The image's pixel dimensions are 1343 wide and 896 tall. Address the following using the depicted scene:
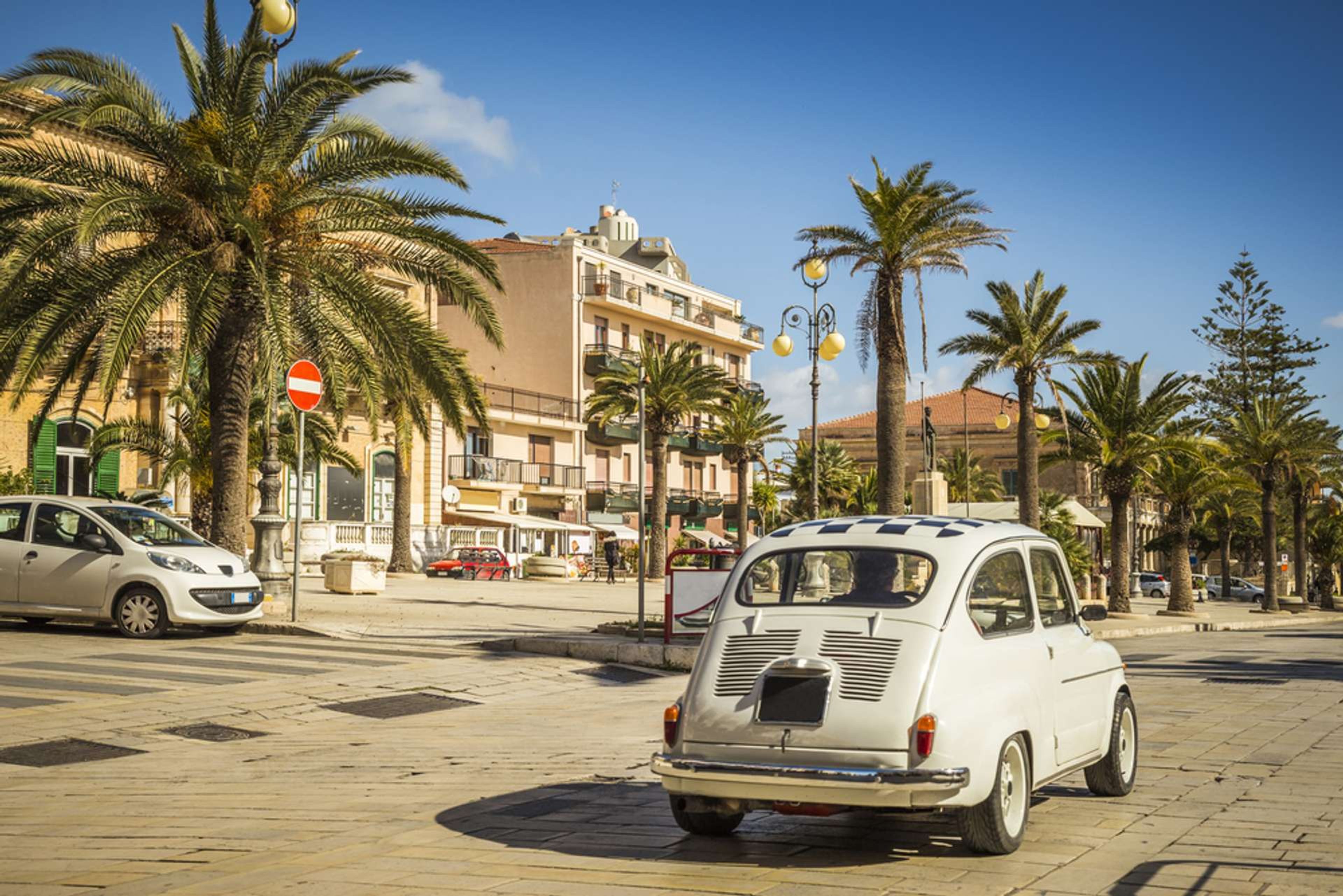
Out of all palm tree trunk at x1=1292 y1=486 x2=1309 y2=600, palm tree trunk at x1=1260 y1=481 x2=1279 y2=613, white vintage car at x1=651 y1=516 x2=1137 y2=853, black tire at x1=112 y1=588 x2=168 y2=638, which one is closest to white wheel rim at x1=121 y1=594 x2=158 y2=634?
black tire at x1=112 y1=588 x2=168 y2=638

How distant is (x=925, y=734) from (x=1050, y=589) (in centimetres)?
208

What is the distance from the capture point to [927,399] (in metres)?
105

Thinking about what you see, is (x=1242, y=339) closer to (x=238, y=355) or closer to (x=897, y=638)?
(x=238, y=355)

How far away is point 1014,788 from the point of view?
22.3 ft

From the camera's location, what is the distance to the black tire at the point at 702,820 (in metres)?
7.04

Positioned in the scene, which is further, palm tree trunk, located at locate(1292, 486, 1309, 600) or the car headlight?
palm tree trunk, located at locate(1292, 486, 1309, 600)

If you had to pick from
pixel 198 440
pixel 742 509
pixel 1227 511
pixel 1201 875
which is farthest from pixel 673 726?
pixel 1227 511

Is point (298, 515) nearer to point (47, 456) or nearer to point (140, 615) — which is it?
point (140, 615)

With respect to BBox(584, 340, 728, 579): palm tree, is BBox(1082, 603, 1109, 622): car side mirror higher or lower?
lower

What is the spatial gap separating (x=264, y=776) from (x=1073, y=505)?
4648cm

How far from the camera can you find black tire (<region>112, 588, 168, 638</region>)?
55.0 ft

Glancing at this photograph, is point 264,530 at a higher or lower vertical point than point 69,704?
higher

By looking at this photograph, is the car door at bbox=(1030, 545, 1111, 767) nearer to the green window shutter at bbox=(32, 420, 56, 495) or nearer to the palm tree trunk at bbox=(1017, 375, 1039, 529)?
the palm tree trunk at bbox=(1017, 375, 1039, 529)

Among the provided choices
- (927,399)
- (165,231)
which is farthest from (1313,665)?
(927,399)
